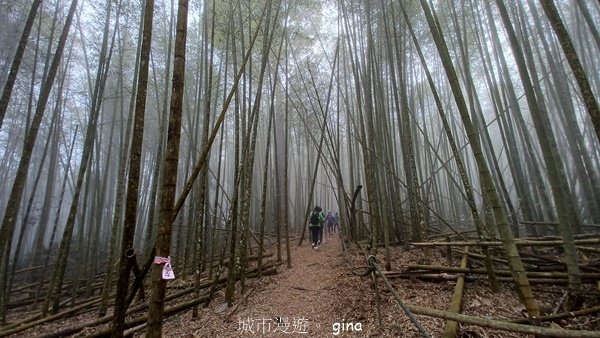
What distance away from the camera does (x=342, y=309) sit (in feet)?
8.84

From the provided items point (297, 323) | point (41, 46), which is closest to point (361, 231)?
point (297, 323)

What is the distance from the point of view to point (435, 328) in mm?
2018

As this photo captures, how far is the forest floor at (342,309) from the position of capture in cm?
214

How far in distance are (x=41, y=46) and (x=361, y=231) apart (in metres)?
8.68

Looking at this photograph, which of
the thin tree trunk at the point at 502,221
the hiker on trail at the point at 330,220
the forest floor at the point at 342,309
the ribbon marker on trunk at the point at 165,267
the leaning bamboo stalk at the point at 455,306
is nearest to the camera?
the ribbon marker on trunk at the point at 165,267

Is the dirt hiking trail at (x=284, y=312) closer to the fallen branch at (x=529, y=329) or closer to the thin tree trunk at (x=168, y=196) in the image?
the fallen branch at (x=529, y=329)

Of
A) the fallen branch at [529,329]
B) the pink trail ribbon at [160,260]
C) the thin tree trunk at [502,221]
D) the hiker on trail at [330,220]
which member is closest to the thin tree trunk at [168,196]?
the pink trail ribbon at [160,260]

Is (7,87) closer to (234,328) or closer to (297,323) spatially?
(234,328)

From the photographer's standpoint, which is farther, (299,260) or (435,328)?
(299,260)

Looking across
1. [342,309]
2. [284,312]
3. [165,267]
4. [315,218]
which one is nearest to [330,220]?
[315,218]

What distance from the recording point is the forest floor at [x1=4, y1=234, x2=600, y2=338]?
214cm

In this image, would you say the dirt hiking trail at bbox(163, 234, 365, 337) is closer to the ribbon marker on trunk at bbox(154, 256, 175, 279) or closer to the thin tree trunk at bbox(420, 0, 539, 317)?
the thin tree trunk at bbox(420, 0, 539, 317)

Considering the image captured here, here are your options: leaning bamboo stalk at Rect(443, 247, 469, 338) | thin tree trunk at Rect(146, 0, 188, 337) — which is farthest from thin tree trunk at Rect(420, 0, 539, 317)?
thin tree trunk at Rect(146, 0, 188, 337)

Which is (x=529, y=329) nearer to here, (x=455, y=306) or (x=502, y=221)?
(x=502, y=221)
